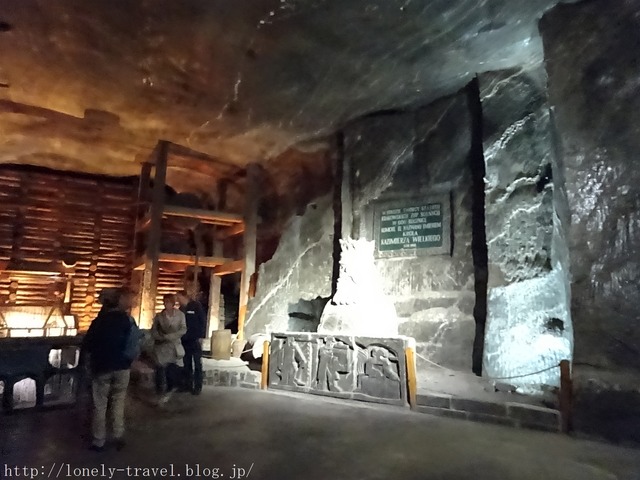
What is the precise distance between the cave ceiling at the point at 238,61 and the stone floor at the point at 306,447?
4.88 metres

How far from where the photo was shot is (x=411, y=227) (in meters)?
8.16

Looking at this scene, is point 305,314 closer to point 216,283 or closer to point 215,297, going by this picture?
point 215,297

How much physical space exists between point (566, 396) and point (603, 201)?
6.75ft

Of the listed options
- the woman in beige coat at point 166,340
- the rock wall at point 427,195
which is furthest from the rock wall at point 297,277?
the woman in beige coat at point 166,340

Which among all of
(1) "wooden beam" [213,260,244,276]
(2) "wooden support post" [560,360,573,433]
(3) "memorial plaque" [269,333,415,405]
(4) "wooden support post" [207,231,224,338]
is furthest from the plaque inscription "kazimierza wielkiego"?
(4) "wooden support post" [207,231,224,338]

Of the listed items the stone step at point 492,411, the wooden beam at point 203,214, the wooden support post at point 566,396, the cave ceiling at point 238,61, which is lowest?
the stone step at point 492,411

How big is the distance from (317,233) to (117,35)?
5208 mm

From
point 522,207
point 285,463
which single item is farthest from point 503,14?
point 285,463

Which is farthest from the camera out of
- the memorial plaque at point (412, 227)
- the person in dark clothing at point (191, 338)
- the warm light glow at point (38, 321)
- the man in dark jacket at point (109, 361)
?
the warm light glow at point (38, 321)

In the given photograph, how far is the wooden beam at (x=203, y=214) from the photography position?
10.7m

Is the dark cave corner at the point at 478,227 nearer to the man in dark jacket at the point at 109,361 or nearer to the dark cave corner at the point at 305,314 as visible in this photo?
the dark cave corner at the point at 305,314

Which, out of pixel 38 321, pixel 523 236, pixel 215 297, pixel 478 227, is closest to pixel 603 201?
pixel 523 236

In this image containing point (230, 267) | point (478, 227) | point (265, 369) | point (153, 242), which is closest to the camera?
point (265, 369)

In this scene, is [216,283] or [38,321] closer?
[38,321]
